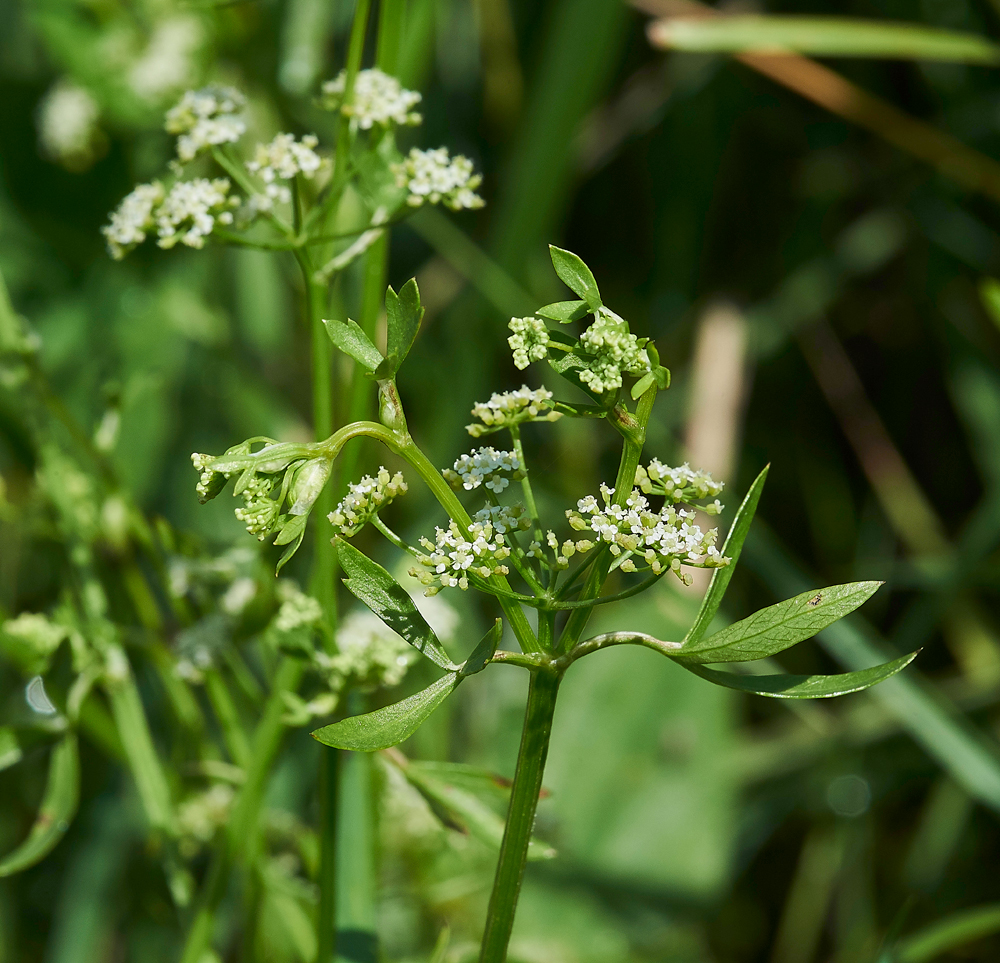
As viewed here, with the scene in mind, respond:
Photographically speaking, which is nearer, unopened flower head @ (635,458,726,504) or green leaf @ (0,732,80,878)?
unopened flower head @ (635,458,726,504)

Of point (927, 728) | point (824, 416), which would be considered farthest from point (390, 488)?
point (824, 416)

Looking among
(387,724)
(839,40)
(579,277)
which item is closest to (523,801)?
(387,724)

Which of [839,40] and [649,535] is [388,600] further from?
[839,40]

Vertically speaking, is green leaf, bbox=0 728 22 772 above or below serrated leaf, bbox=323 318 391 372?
below

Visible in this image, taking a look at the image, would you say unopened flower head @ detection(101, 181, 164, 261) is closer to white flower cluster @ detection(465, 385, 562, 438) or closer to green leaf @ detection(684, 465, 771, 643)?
white flower cluster @ detection(465, 385, 562, 438)

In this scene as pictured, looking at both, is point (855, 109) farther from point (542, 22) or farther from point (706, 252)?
point (542, 22)

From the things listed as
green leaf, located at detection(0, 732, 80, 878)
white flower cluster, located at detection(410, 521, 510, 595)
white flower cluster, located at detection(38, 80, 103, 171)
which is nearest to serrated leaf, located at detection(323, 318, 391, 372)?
white flower cluster, located at detection(410, 521, 510, 595)

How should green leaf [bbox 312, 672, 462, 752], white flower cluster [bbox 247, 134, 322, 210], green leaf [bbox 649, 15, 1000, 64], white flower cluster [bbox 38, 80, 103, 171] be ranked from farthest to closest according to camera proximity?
white flower cluster [bbox 38, 80, 103, 171] < green leaf [bbox 649, 15, 1000, 64] < white flower cluster [bbox 247, 134, 322, 210] < green leaf [bbox 312, 672, 462, 752]

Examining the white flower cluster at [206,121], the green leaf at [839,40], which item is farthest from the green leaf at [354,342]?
the green leaf at [839,40]
